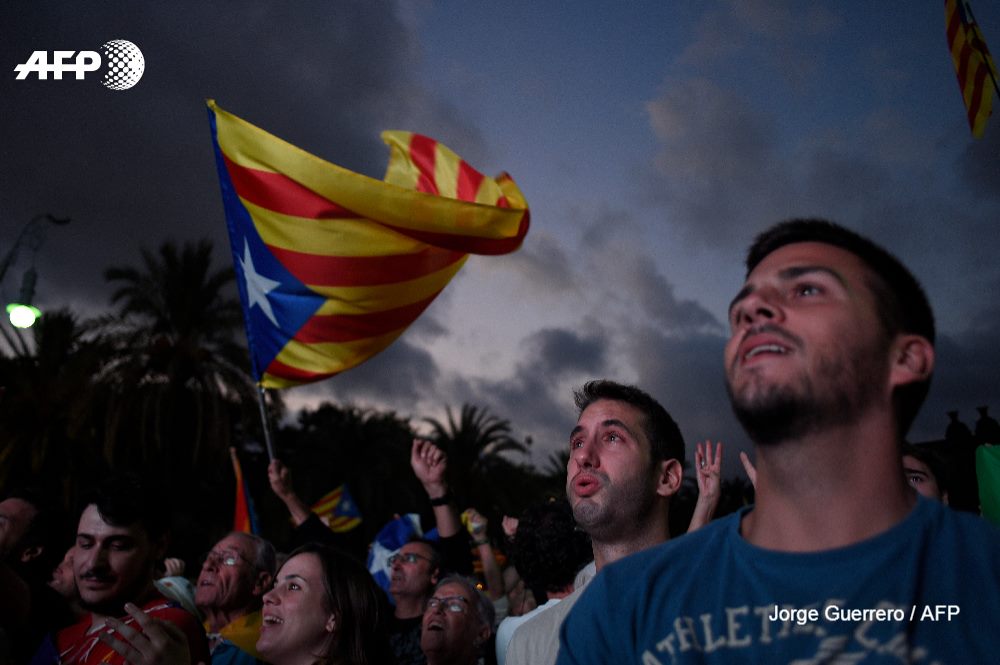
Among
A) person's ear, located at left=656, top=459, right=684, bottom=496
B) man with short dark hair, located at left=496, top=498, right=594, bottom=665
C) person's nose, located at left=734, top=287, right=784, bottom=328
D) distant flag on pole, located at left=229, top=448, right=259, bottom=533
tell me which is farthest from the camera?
distant flag on pole, located at left=229, top=448, right=259, bottom=533

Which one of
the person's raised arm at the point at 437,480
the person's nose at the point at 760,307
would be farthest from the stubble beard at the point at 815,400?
the person's raised arm at the point at 437,480

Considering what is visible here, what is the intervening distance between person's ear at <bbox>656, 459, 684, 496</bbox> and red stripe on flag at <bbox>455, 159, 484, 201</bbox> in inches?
191

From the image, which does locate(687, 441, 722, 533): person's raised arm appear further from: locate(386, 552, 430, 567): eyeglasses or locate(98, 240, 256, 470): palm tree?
locate(98, 240, 256, 470): palm tree

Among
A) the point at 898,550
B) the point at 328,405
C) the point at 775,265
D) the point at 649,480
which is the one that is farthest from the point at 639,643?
the point at 328,405

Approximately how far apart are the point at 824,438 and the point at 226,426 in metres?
22.6

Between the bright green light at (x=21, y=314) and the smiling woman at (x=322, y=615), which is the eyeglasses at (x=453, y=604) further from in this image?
the bright green light at (x=21, y=314)

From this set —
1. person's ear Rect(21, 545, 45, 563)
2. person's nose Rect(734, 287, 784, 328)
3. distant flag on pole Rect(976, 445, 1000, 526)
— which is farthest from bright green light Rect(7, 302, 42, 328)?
distant flag on pole Rect(976, 445, 1000, 526)

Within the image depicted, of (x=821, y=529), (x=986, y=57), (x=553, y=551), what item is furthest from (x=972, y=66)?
(x=821, y=529)

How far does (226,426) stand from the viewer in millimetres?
22188

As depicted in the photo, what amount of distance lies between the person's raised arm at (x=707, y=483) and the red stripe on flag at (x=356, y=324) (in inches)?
139

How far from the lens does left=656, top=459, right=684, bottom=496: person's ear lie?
304cm

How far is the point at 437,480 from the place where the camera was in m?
4.78

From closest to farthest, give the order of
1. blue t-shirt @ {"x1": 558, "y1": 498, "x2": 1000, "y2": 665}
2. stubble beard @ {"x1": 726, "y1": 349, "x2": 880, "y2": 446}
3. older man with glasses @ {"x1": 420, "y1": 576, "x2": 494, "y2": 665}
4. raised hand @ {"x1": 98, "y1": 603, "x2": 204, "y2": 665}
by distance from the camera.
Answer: blue t-shirt @ {"x1": 558, "y1": 498, "x2": 1000, "y2": 665} → stubble beard @ {"x1": 726, "y1": 349, "x2": 880, "y2": 446} → raised hand @ {"x1": 98, "y1": 603, "x2": 204, "y2": 665} → older man with glasses @ {"x1": 420, "y1": 576, "x2": 494, "y2": 665}

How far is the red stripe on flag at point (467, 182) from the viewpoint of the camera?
7.54 m
